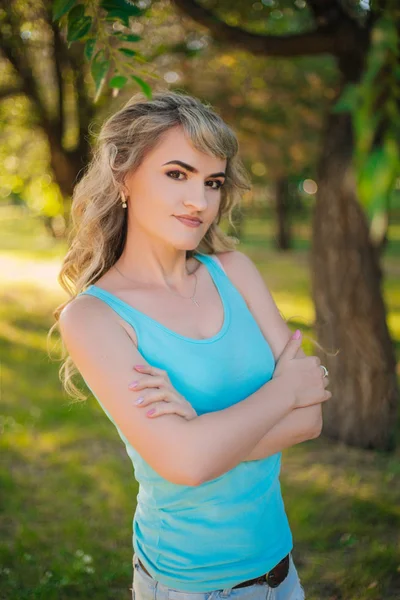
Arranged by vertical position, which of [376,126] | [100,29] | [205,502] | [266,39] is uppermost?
[376,126]

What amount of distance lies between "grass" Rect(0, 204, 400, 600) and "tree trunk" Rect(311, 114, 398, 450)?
46 centimetres

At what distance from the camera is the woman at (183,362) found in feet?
5.74

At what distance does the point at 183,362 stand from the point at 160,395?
0.69 feet

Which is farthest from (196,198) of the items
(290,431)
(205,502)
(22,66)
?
(22,66)

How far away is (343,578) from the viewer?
143 inches

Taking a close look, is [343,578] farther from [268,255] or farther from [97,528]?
[268,255]

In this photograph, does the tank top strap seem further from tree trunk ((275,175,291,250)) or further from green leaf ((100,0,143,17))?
tree trunk ((275,175,291,250))

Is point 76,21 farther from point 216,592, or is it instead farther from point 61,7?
point 216,592

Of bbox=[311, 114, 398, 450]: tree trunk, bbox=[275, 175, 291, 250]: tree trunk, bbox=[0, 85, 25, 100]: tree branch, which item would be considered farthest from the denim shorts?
bbox=[275, 175, 291, 250]: tree trunk

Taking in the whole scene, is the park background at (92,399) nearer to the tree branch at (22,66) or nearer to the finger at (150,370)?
the tree branch at (22,66)

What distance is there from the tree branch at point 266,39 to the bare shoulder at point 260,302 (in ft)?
7.99

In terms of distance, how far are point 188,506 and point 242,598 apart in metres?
0.31

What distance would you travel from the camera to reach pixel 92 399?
24.2 feet

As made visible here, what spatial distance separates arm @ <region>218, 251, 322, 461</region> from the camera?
6.38ft
